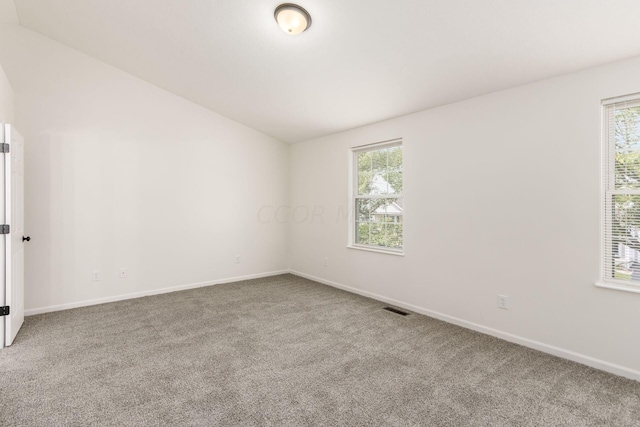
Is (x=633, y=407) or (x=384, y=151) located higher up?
(x=384, y=151)

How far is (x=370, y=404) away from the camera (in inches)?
77.7

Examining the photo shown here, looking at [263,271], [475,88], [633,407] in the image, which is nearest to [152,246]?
[263,271]

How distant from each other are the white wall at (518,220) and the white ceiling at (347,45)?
0.24m

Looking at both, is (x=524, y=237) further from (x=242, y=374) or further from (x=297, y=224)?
(x=297, y=224)

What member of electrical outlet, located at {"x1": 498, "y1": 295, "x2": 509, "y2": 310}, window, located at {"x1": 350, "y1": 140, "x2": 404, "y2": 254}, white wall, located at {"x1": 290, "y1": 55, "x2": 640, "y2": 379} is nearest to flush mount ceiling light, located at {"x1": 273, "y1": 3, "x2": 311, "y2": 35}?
white wall, located at {"x1": 290, "y1": 55, "x2": 640, "y2": 379}

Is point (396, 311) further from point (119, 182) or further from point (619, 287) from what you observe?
point (119, 182)

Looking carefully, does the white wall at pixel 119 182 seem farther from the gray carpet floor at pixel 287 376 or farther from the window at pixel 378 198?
the window at pixel 378 198

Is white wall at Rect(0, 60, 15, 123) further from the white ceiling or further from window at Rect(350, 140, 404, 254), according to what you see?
window at Rect(350, 140, 404, 254)

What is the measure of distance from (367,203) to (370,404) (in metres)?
2.95

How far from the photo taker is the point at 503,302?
9.83ft

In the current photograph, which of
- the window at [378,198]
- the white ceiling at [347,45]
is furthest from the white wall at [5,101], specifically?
the window at [378,198]

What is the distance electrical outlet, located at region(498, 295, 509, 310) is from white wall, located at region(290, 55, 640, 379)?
0.16 ft

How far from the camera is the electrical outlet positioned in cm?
297

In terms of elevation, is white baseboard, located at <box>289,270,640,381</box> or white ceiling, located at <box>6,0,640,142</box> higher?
white ceiling, located at <box>6,0,640,142</box>
